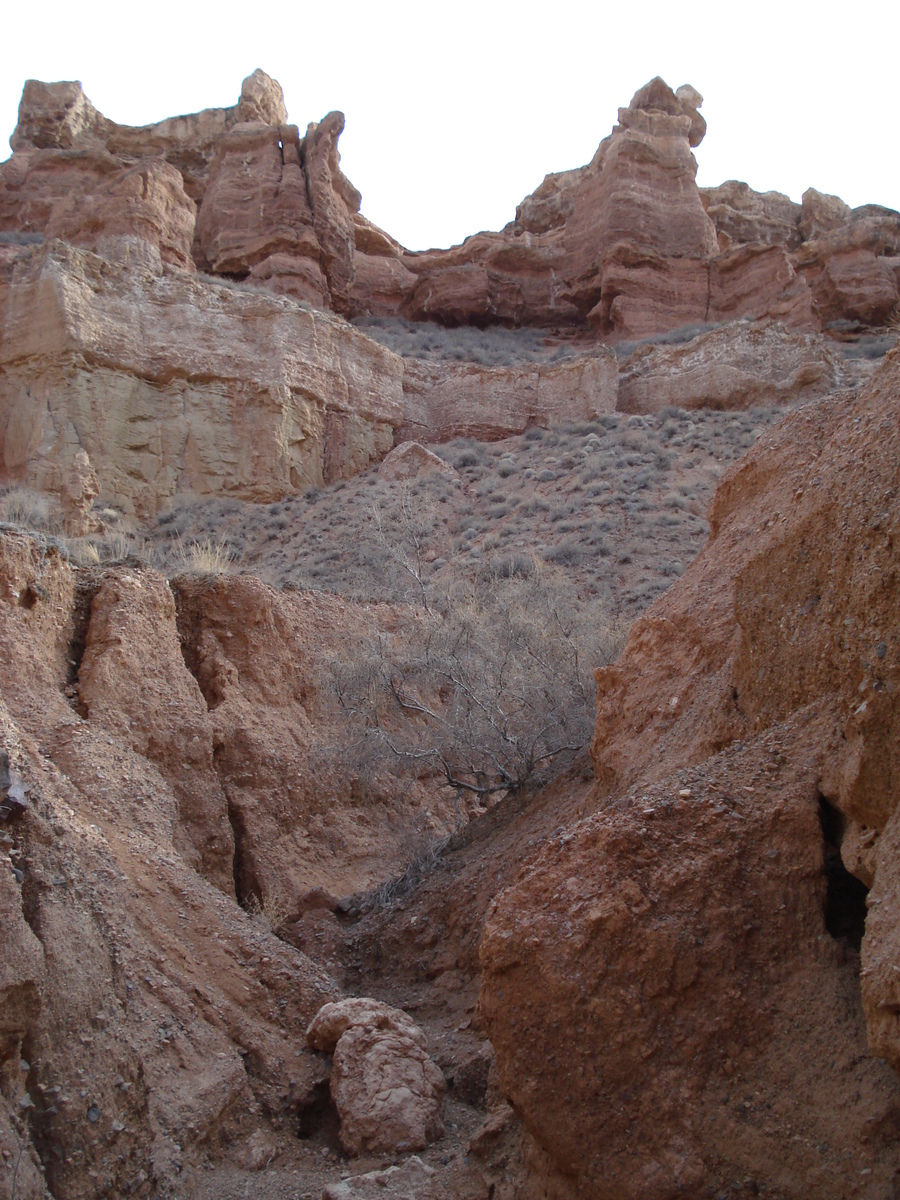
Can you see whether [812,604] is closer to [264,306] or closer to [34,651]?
[34,651]

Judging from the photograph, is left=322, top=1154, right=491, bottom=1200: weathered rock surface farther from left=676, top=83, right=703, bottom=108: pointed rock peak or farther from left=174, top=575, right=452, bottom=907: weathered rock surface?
left=676, top=83, right=703, bottom=108: pointed rock peak

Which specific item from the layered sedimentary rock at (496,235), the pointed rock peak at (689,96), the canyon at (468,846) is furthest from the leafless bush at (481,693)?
the pointed rock peak at (689,96)

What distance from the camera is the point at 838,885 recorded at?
13.7 ft

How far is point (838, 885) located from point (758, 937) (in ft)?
1.51

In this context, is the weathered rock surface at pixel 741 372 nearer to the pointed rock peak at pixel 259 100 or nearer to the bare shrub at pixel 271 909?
the pointed rock peak at pixel 259 100

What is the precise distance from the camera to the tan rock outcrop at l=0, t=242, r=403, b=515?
22.3 meters

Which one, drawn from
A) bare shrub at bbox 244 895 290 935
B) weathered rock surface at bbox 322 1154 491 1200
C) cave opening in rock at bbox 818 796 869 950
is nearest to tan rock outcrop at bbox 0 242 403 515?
bare shrub at bbox 244 895 290 935

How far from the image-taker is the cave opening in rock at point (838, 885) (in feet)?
13.5

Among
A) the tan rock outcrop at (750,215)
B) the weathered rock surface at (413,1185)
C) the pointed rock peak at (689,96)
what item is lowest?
the weathered rock surface at (413,1185)

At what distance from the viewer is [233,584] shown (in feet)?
34.1

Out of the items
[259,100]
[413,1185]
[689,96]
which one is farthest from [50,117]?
[413,1185]

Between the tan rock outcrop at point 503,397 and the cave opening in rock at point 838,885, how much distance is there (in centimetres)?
2392

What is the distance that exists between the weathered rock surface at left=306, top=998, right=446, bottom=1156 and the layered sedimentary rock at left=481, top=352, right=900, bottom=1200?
4.15 ft

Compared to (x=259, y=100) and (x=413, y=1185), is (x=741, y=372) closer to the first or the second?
(x=259, y=100)
